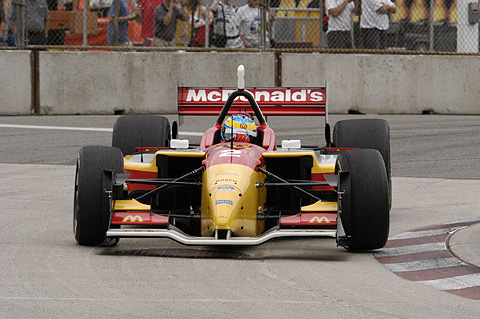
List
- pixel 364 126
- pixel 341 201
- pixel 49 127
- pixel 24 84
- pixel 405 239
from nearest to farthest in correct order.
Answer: pixel 341 201 → pixel 405 239 → pixel 364 126 → pixel 49 127 → pixel 24 84

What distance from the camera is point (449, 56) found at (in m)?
20.2

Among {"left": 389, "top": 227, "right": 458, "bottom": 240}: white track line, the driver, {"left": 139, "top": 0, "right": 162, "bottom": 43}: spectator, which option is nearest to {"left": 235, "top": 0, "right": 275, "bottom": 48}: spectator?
{"left": 139, "top": 0, "right": 162, "bottom": 43}: spectator

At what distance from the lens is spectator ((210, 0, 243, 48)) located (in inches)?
772

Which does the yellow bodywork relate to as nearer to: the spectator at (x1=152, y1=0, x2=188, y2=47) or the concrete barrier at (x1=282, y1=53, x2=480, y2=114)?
the spectator at (x1=152, y1=0, x2=188, y2=47)

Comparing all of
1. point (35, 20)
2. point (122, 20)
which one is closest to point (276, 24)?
point (122, 20)

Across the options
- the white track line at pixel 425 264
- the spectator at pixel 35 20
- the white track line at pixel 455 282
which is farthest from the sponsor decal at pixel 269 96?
the spectator at pixel 35 20

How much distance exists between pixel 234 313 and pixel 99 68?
14.4 metres

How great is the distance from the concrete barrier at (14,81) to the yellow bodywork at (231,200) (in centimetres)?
1212

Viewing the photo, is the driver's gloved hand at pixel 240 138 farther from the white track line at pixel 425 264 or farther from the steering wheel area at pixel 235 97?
the white track line at pixel 425 264

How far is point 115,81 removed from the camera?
779 inches

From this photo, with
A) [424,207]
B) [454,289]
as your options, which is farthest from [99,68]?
[454,289]

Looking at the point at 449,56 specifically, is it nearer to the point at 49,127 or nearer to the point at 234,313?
the point at 49,127

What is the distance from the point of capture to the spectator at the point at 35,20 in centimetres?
1948

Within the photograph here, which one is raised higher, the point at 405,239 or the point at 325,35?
the point at 325,35
